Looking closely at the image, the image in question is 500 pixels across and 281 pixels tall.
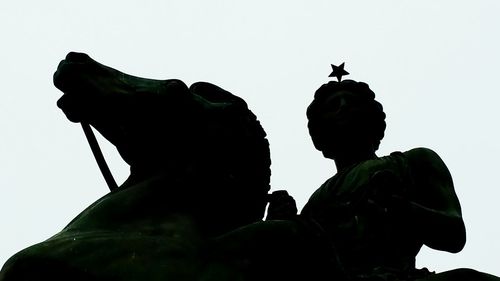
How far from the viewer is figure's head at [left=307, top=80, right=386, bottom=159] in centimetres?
955

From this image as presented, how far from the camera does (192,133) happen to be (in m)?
6.79

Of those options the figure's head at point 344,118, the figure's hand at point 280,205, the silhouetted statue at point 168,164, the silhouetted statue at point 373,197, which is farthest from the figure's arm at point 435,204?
the silhouetted statue at point 168,164

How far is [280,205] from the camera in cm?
722

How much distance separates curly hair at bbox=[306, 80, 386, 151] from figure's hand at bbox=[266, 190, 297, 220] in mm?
2314

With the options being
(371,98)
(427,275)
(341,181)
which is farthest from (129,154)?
(371,98)

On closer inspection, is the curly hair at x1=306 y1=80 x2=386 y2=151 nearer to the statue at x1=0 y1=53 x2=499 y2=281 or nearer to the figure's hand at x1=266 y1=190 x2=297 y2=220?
the statue at x1=0 y1=53 x2=499 y2=281

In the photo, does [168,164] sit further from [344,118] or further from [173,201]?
[344,118]

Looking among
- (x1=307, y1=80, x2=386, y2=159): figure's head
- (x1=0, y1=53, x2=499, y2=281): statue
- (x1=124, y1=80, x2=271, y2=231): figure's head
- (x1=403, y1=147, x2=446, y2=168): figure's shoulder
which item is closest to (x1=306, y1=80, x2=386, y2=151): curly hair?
(x1=307, y1=80, x2=386, y2=159): figure's head

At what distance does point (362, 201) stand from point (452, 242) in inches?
29.1

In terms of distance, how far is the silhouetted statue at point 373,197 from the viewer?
8.11 metres

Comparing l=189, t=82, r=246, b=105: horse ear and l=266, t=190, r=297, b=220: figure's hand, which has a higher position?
l=189, t=82, r=246, b=105: horse ear

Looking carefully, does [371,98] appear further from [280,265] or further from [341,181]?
[280,265]

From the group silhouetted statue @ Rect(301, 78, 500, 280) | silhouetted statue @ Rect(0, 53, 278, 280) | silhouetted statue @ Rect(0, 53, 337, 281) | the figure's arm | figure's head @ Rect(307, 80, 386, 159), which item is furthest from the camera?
figure's head @ Rect(307, 80, 386, 159)

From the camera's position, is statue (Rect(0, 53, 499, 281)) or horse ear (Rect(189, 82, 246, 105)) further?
horse ear (Rect(189, 82, 246, 105))
